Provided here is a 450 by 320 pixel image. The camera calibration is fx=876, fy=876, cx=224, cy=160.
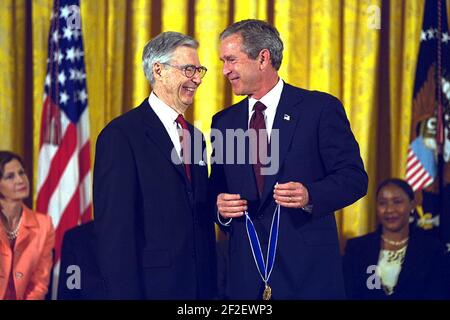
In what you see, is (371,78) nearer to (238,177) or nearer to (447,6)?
(447,6)

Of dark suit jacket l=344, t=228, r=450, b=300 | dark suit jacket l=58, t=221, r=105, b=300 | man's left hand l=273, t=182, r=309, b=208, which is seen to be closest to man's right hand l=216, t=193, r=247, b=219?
man's left hand l=273, t=182, r=309, b=208

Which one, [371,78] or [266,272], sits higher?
[371,78]

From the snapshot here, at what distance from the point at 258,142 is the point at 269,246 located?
0.43 m

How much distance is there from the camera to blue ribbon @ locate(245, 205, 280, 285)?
139 inches

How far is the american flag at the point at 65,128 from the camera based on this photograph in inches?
230

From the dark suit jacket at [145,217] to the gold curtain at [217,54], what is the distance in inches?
101

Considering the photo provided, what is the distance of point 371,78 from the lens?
612 centimetres

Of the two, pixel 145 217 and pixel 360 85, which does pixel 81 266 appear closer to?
pixel 145 217

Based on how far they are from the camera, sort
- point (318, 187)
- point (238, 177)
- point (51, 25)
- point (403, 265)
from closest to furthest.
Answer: point (318, 187)
point (238, 177)
point (403, 265)
point (51, 25)
